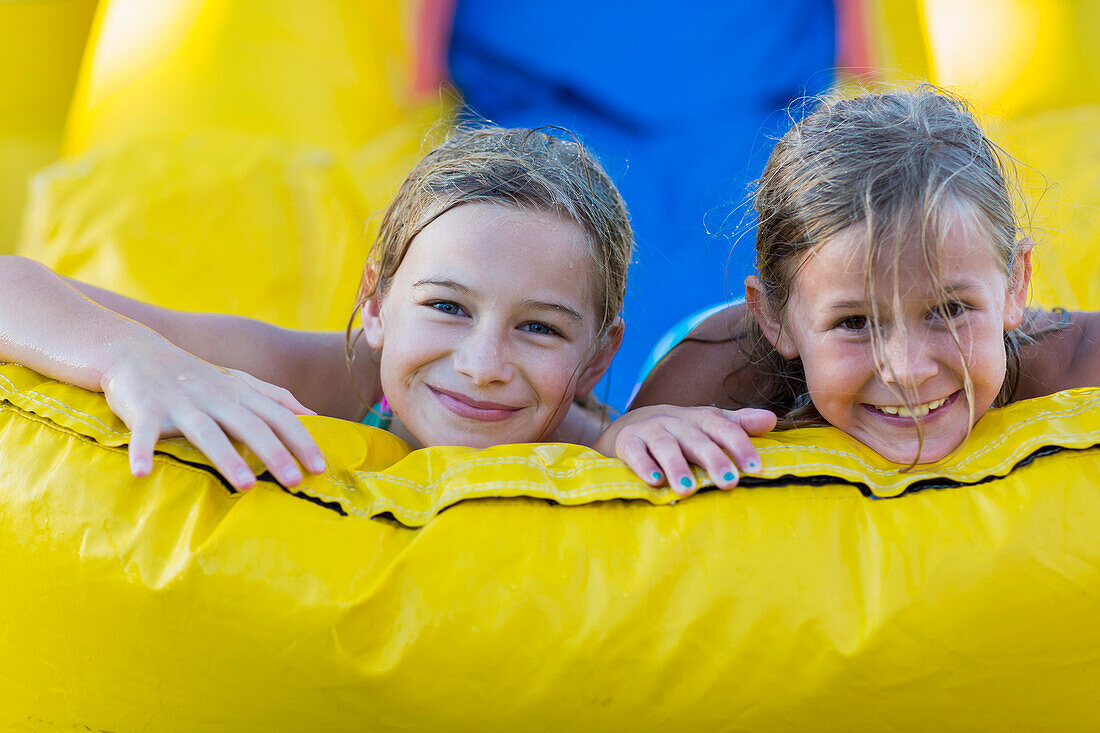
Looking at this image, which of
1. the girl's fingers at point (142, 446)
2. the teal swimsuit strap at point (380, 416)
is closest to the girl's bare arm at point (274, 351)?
the teal swimsuit strap at point (380, 416)

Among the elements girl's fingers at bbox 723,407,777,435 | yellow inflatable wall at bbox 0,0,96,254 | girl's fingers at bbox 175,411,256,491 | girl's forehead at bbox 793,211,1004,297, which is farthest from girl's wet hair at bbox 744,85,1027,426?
yellow inflatable wall at bbox 0,0,96,254

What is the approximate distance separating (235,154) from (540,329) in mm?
964

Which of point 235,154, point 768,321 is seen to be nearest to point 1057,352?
point 768,321

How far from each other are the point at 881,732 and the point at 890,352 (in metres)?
0.40

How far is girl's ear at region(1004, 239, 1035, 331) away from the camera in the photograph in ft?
3.96

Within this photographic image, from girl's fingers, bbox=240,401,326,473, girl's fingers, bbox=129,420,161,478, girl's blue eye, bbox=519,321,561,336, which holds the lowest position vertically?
girl's fingers, bbox=129,420,161,478

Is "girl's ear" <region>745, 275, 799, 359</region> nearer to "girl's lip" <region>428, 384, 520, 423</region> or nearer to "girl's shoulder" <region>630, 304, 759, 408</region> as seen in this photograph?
"girl's shoulder" <region>630, 304, 759, 408</region>

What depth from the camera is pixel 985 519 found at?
925mm

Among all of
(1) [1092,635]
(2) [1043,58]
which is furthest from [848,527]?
(2) [1043,58]

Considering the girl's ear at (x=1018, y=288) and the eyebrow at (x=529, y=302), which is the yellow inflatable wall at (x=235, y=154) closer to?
the eyebrow at (x=529, y=302)

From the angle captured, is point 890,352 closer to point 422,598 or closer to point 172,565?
point 422,598

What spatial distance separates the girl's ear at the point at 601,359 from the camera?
1417 mm

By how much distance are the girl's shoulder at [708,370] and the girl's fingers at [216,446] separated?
0.83 metres

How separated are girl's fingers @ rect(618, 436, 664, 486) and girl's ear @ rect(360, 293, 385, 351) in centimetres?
53
